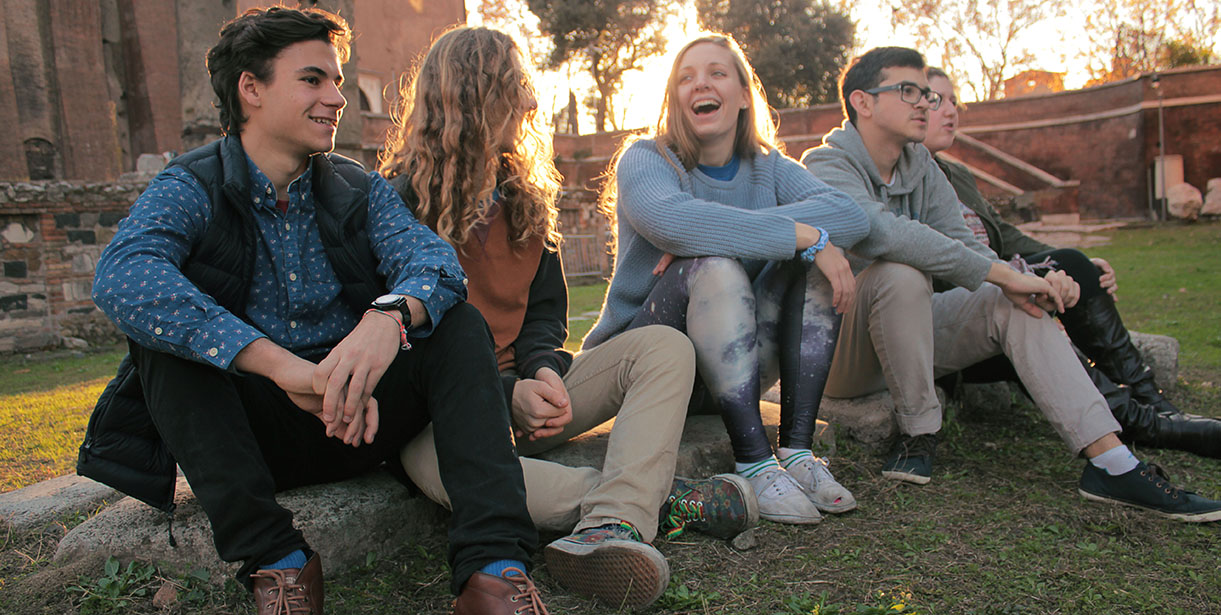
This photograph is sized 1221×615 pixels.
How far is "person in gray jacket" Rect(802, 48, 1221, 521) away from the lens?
2598mm

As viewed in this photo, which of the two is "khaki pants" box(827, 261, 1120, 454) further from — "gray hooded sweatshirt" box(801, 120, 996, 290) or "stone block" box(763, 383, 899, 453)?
"stone block" box(763, 383, 899, 453)

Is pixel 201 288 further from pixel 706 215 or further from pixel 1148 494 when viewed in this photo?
pixel 1148 494

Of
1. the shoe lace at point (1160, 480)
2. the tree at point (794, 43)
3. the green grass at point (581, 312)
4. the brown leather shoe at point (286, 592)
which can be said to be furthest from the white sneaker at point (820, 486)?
the tree at point (794, 43)

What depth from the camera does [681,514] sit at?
2250mm

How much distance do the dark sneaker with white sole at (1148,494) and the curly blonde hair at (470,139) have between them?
1.88 meters

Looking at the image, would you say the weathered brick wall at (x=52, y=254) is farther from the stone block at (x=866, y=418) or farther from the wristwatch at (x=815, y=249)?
the wristwatch at (x=815, y=249)

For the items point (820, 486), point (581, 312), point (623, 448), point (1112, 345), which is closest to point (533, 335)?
point (623, 448)

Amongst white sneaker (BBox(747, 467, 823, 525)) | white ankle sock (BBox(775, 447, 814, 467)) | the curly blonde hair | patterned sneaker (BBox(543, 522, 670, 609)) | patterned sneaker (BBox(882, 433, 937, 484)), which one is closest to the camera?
patterned sneaker (BBox(543, 522, 670, 609))

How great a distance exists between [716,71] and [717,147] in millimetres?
260

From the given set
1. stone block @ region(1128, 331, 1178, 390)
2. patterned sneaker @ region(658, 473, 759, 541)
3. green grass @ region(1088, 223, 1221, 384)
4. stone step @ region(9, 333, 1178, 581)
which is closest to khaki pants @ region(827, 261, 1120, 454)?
stone step @ region(9, 333, 1178, 581)

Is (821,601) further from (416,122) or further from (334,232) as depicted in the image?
(416,122)

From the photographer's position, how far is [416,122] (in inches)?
99.5

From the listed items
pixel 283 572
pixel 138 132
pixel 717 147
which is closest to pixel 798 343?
pixel 717 147

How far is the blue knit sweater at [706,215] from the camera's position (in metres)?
2.56
